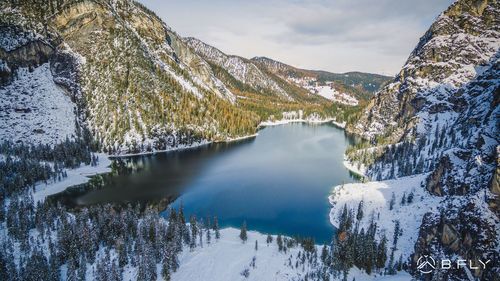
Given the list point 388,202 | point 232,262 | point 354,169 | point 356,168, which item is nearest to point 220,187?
point 232,262

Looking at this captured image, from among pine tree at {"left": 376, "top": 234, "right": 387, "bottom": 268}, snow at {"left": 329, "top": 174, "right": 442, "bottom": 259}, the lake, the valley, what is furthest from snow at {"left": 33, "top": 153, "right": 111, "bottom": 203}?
pine tree at {"left": 376, "top": 234, "right": 387, "bottom": 268}

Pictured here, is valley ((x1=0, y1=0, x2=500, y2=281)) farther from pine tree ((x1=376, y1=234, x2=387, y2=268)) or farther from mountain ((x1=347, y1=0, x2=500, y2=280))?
mountain ((x1=347, y1=0, x2=500, y2=280))

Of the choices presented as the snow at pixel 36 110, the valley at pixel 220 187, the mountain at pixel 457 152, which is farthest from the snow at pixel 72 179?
the mountain at pixel 457 152

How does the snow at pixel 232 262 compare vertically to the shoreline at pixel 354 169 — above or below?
below

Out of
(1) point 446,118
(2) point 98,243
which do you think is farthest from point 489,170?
(1) point 446,118

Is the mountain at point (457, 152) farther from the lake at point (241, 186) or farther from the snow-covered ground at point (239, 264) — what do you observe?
the lake at point (241, 186)

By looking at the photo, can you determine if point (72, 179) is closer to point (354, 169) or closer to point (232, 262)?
point (232, 262)

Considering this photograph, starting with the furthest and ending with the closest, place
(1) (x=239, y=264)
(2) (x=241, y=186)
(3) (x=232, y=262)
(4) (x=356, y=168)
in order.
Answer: (4) (x=356, y=168)
(2) (x=241, y=186)
(3) (x=232, y=262)
(1) (x=239, y=264)
